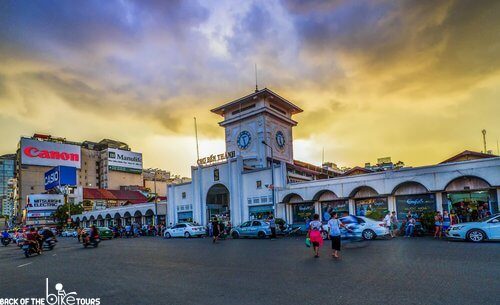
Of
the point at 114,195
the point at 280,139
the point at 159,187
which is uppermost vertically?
the point at 280,139

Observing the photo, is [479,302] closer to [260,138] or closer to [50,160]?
[260,138]

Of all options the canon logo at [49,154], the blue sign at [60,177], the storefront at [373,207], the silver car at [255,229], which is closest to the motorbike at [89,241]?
the silver car at [255,229]

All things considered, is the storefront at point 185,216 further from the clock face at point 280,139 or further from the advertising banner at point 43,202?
the advertising banner at point 43,202

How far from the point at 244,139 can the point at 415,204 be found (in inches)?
1074

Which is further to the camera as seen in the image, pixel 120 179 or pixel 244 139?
pixel 120 179

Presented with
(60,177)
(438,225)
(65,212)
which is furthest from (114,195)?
(438,225)

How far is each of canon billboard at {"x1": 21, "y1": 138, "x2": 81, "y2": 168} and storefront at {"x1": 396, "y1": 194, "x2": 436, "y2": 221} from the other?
100175 mm

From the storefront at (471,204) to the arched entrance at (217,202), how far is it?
2305 centimetres

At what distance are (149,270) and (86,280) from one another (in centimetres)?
206

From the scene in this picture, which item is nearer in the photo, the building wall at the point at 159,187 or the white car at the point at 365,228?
the white car at the point at 365,228

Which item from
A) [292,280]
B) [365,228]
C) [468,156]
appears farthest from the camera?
[468,156]

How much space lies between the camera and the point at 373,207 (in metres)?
29.0

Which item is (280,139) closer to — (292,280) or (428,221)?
(428,221)

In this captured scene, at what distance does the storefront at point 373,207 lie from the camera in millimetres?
28344
